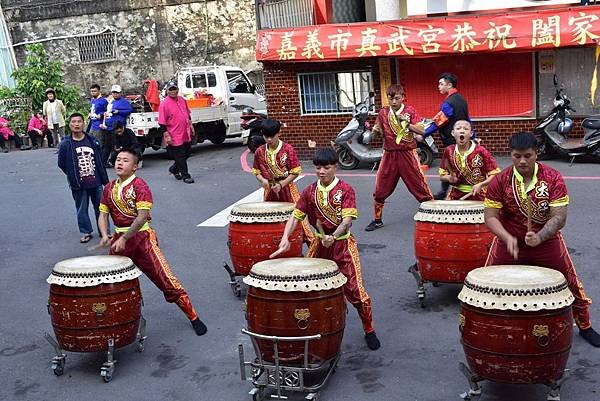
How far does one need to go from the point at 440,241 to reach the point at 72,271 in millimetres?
2955

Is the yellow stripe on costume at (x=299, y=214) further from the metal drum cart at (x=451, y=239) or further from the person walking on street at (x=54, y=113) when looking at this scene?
the person walking on street at (x=54, y=113)

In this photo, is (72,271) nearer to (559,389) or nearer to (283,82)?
(559,389)

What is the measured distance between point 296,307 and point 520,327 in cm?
140

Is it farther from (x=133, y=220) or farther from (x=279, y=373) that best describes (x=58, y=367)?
(x=279, y=373)

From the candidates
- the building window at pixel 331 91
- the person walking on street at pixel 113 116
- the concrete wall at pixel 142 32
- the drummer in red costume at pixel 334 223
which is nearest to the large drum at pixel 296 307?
the drummer in red costume at pixel 334 223

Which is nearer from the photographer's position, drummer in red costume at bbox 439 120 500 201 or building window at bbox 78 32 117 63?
drummer in red costume at bbox 439 120 500 201

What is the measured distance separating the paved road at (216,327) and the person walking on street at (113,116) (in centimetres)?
338

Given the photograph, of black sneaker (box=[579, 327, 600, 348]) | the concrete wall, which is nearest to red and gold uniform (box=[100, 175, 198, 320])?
black sneaker (box=[579, 327, 600, 348])

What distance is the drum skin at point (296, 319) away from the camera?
4973mm

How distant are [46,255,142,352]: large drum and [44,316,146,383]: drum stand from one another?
0.18 ft

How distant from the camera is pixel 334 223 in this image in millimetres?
5945

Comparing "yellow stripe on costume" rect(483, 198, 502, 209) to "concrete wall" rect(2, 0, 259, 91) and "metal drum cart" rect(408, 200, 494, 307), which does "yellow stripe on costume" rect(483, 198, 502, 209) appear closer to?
"metal drum cart" rect(408, 200, 494, 307)

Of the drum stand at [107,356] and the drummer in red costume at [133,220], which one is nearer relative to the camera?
the drum stand at [107,356]

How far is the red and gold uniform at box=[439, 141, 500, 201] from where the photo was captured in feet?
23.6
